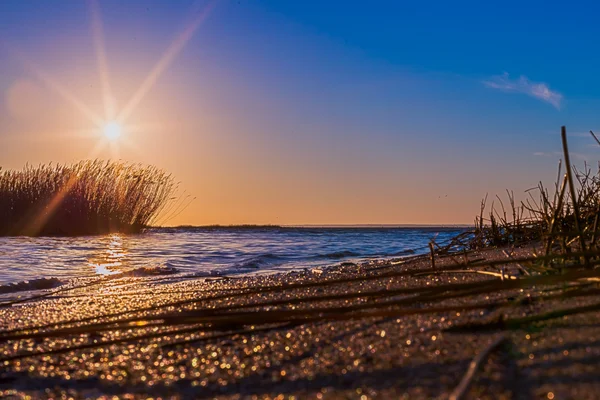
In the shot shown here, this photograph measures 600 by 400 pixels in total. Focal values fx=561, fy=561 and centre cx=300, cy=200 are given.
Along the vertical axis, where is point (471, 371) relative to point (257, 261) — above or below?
above

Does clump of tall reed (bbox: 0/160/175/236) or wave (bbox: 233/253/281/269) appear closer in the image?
wave (bbox: 233/253/281/269)

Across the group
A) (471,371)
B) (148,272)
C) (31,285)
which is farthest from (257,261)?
(471,371)

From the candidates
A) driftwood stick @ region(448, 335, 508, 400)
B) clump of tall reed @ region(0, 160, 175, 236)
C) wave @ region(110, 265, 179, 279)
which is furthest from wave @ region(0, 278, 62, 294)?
clump of tall reed @ region(0, 160, 175, 236)

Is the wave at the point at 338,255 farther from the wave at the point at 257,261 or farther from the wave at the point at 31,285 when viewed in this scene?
the wave at the point at 31,285

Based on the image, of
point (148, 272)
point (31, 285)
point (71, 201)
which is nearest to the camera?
point (31, 285)

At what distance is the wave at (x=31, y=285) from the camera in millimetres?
4938

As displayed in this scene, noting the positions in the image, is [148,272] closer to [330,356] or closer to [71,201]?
[330,356]

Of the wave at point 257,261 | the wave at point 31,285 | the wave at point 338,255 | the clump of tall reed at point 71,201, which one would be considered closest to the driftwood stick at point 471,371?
the wave at point 31,285

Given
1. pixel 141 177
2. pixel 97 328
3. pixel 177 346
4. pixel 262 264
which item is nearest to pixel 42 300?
pixel 97 328

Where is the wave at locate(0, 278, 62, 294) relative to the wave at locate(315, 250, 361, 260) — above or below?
below

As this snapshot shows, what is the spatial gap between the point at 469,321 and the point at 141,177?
19646 millimetres

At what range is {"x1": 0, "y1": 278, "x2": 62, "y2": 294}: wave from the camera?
494 cm

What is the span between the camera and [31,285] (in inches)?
202

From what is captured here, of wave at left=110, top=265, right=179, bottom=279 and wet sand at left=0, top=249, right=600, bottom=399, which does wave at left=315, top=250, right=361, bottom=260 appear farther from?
wet sand at left=0, top=249, right=600, bottom=399
